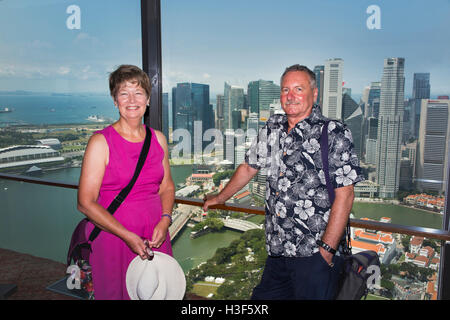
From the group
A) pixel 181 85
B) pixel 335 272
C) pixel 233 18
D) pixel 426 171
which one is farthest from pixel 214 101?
pixel 335 272

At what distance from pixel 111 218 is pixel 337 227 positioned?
96cm

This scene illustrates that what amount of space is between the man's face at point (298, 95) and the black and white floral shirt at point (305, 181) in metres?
0.04

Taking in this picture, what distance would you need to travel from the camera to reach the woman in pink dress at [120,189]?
1.37 m

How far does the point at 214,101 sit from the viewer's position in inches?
124

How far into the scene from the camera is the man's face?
59.1 inches

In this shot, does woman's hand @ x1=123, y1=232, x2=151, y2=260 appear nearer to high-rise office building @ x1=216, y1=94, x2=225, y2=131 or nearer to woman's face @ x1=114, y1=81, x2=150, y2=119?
woman's face @ x1=114, y1=81, x2=150, y2=119

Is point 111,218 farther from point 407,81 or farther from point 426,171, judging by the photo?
point 407,81

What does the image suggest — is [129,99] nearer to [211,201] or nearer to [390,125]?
[211,201]

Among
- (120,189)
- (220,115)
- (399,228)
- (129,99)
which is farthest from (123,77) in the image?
(220,115)

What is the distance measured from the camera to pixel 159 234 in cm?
151

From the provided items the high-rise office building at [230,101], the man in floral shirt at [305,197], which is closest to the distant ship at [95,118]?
the high-rise office building at [230,101]

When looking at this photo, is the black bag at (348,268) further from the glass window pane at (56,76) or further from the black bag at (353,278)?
the glass window pane at (56,76)
